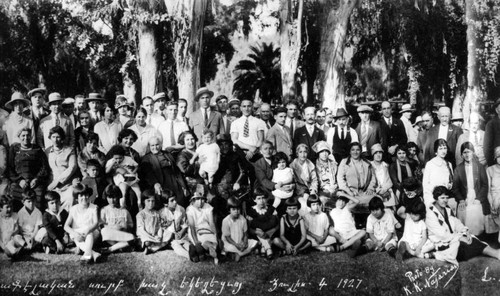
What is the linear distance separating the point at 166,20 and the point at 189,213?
351 centimetres

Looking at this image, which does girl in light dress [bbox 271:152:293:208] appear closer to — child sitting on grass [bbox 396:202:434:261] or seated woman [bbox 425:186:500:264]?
child sitting on grass [bbox 396:202:434:261]

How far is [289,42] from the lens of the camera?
908cm

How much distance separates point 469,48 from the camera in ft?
24.5

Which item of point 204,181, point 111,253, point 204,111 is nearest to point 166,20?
point 204,111

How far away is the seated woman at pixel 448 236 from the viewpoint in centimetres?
596

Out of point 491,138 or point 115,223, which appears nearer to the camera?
point 115,223

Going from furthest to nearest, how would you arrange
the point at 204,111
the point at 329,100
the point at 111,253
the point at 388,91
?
the point at 388,91 → the point at 329,100 → the point at 204,111 → the point at 111,253

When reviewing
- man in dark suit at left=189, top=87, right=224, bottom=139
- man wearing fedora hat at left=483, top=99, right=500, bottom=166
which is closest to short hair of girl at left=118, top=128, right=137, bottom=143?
man in dark suit at left=189, top=87, right=224, bottom=139

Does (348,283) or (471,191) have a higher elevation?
(471,191)

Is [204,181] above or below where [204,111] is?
below

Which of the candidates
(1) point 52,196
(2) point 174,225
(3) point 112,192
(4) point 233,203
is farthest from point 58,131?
(4) point 233,203

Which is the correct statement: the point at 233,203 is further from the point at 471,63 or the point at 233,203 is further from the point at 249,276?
the point at 471,63

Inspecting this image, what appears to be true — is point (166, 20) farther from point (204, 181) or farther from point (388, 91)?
point (388, 91)

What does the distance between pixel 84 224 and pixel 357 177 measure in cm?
342
